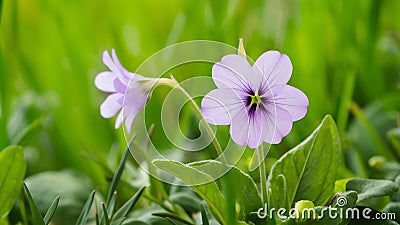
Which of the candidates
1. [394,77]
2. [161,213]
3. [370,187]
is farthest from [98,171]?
[394,77]

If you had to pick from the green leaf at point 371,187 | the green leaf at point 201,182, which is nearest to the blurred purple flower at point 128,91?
the green leaf at point 201,182

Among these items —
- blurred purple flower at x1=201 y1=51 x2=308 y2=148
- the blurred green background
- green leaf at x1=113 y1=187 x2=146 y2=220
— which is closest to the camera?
blurred purple flower at x1=201 y1=51 x2=308 y2=148

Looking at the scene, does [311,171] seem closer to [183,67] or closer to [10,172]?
[10,172]

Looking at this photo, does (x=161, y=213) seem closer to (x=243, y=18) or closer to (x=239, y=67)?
(x=239, y=67)

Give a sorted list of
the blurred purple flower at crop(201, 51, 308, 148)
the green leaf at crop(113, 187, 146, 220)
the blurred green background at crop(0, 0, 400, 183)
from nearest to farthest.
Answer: the blurred purple flower at crop(201, 51, 308, 148), the green leaf at crop(113, 187, 146, 220), the blurred green background at crop(0, 0, 400, 183)

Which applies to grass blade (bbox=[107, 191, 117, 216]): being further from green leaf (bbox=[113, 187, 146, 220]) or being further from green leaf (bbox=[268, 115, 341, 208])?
green leaf (bbox=[268, 115, 341, 208])

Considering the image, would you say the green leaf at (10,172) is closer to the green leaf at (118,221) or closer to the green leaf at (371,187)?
the green leaf at (118,221)

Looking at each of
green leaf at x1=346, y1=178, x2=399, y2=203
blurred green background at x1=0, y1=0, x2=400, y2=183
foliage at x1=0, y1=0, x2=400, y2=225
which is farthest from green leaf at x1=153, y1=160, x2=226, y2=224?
blurred green background at x1=0, y1=0, x2=400, y2=183
